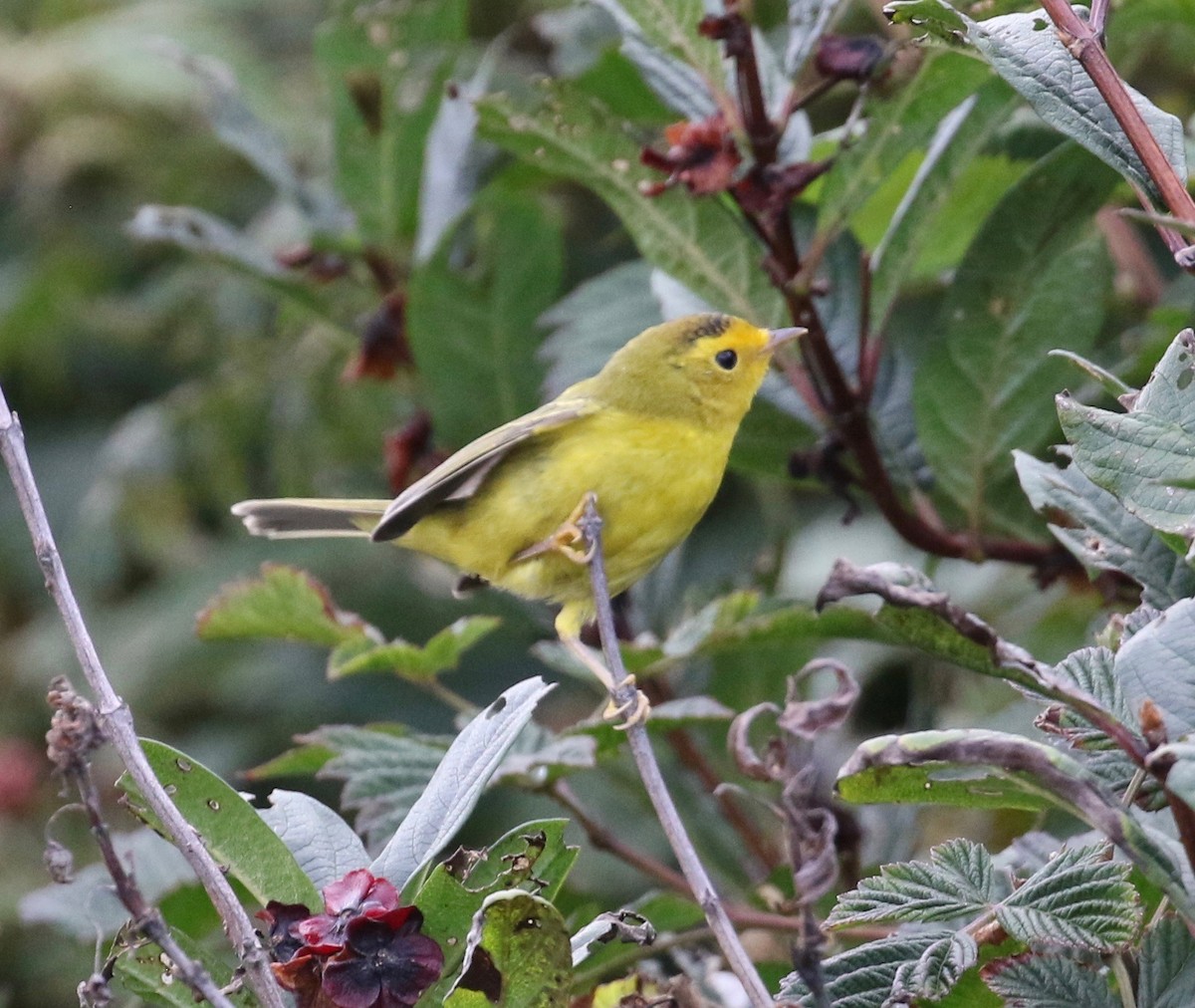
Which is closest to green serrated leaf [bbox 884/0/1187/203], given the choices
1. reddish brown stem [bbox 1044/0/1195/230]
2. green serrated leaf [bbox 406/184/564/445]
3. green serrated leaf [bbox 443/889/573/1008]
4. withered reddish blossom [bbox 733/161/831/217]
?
reddish brown stem [bbox 1044/0/1195/230]

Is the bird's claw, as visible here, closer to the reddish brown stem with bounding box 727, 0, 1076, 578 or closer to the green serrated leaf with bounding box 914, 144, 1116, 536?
the reddish brown stem with bounding box 727, 0, 1076, 578

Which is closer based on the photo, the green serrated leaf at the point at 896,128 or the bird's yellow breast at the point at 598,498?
the green serrated leaf at the point at 896,128

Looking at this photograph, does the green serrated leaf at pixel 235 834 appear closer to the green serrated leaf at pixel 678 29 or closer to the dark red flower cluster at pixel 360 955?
the dark red flower cluster at pixel 360 955

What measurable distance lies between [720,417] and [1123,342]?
0.63 meters

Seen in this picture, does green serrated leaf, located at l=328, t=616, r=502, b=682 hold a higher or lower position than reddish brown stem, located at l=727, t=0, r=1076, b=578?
lower

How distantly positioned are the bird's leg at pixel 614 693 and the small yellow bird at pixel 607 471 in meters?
0.01

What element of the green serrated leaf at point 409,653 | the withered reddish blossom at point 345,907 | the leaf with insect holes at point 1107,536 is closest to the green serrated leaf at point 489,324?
the green serrated leaf at point 409,653

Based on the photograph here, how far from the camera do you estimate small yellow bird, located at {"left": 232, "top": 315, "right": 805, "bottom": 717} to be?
2287 mm

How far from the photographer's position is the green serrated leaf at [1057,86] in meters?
1.33

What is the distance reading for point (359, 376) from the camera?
A: 9.02ft

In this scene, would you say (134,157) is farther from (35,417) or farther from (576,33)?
(576,33)

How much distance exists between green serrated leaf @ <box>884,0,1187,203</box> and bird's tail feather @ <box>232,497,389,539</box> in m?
1.49

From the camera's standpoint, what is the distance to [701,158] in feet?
6.35

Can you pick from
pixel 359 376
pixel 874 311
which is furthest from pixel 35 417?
pixel 874 311
